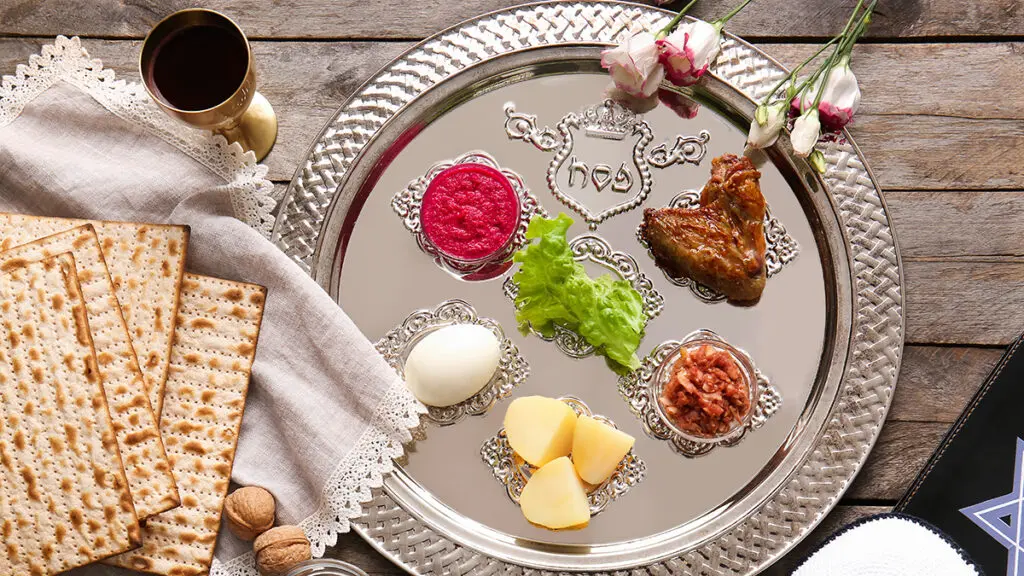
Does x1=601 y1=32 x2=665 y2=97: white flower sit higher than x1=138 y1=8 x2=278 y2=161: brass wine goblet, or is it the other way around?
x1=601 y1=32 x2=665 y2=97: white flower

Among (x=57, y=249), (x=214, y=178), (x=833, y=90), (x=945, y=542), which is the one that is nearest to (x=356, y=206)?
(x=214, y=178)

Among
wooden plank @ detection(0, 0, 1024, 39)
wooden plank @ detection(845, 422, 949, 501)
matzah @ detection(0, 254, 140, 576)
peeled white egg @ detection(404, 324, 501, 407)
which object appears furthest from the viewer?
wooden plank @ detection(0, 0, 1024, 39)

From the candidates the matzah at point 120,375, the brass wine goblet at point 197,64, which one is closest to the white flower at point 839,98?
the brass wine goblet at point 197,64

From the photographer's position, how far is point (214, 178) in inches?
74.8

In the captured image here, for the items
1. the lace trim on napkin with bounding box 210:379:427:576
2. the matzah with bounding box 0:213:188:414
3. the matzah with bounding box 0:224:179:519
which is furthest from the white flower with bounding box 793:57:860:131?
the matzah with bounding box 0:224:179:519

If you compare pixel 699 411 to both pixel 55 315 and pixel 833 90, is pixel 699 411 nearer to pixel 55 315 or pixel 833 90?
pixel 833 90

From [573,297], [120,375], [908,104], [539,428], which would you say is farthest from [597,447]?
[908,104]

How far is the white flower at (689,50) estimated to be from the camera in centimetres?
183

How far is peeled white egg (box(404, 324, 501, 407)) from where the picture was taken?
179 centimetres

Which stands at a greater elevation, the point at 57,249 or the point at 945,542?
the point at 57,249

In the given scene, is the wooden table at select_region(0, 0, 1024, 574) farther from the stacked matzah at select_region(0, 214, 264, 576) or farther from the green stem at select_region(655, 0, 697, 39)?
the stacked matzah at select_region(0, 214, 264, 576)

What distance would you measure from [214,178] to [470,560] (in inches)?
43.6

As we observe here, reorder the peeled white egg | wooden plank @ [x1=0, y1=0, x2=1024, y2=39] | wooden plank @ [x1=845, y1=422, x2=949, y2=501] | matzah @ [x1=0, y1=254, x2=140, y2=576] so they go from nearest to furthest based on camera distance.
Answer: matzah @ [x1=0, y1=254, x2=140, y2=576] → the peeled white egg → wooden plank @ [x1=845, y1=422, x2=949, y2=501] → wooden plank @ [x1=0, y1=0, x2=1024, y2=39]

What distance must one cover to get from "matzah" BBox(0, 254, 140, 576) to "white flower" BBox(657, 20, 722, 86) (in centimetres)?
148
